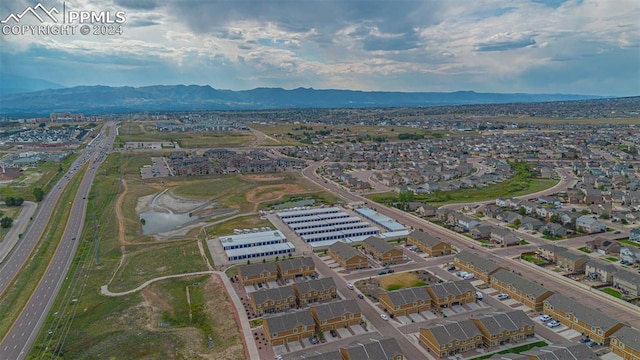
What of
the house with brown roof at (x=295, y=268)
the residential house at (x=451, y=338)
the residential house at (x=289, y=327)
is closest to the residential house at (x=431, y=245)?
the house with brown roof at (x=295, y=268)

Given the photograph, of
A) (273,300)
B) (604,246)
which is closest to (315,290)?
(273,300)

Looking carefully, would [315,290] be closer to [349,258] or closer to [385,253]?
[349,258]

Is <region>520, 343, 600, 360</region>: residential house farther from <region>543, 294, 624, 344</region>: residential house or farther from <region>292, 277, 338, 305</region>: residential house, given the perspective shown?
<region>292, 277, 338, 305</region>: residential house

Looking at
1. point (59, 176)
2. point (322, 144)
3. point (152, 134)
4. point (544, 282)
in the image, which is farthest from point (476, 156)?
point (152, 134)

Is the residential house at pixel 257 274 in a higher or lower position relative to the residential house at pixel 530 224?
lower

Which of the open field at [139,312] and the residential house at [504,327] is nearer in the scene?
the residential house at [504,327]

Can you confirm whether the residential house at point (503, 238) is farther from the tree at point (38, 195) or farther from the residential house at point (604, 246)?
the tree at point (38, 195)

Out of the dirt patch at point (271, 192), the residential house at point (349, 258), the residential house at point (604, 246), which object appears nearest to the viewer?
the residential house at point (349, 258)
